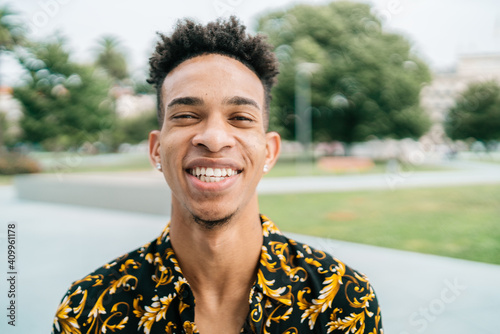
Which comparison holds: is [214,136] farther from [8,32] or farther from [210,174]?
[8,32]

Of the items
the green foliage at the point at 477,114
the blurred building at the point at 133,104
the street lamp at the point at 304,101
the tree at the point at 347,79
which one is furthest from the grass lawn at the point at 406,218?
the blurred building at the point at 133,104

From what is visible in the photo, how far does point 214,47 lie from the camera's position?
65.6 inches

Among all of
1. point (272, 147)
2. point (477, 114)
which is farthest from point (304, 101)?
point (272, 147)

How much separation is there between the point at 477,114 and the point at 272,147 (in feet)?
133

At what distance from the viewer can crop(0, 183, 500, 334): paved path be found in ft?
14.6

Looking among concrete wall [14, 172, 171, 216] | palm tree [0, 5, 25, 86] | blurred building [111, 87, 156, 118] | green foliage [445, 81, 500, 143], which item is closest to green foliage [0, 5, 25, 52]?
palm tree [0, 5, 25, 86]

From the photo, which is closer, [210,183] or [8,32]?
[210,183]

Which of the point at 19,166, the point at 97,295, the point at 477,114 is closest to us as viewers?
the point at 97,295

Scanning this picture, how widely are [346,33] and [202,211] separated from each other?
33.8 m

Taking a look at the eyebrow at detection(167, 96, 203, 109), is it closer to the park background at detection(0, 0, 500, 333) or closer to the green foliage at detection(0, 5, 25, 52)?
the park background at detection(0, 0, 500, 333)

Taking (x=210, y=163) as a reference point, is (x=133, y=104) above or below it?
above

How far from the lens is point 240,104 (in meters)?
1.59

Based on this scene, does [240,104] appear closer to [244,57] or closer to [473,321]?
[244,57]

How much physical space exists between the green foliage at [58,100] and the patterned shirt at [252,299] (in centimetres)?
3313
